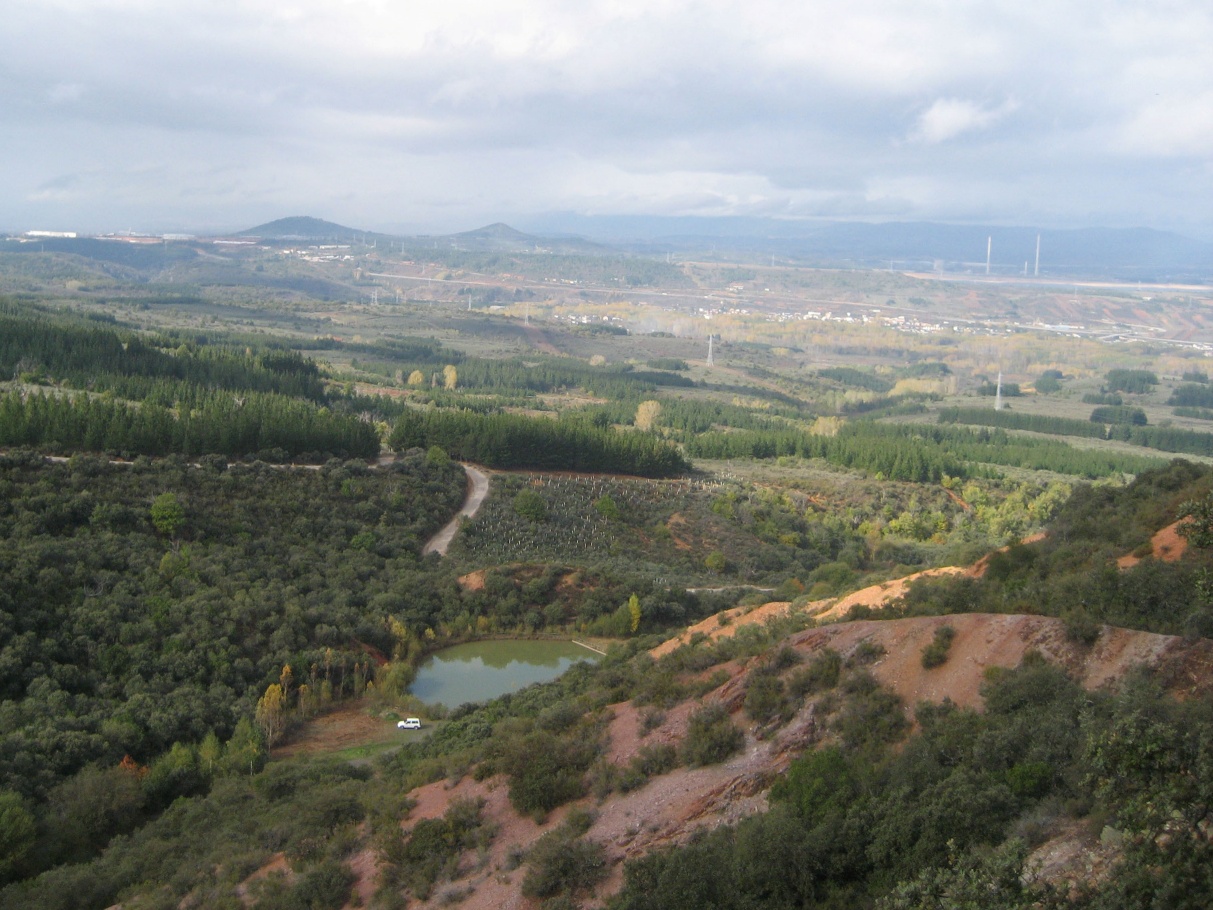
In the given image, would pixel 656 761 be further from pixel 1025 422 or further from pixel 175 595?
pixel 1025 422

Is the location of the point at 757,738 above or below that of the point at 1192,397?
above

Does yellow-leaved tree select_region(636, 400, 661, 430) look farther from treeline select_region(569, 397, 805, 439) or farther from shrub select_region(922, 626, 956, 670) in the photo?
shrub select_region(922, 626, 956, 670)

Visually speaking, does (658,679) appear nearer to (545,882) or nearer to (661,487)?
(545,882)

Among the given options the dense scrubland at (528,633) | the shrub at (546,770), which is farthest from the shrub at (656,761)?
the shrub at (546,770)

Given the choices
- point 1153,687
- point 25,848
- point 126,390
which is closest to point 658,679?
point 1153,687

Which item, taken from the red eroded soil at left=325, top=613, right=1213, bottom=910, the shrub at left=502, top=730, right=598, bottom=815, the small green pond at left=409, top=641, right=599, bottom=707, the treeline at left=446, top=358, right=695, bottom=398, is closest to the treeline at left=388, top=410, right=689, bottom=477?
the small green pond at left=409, top=641, right=599, bottom=707

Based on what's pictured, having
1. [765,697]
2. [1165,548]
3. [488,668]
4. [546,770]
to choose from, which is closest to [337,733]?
[488,668]
